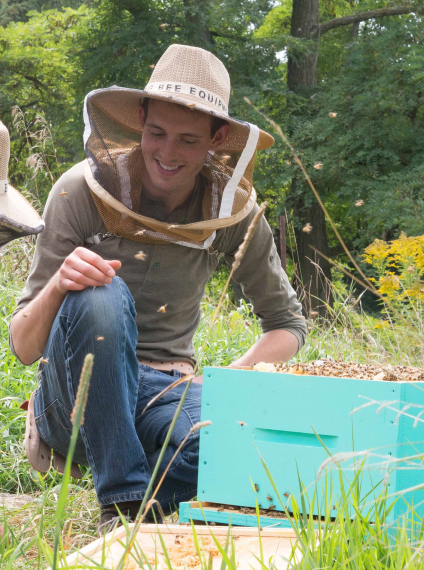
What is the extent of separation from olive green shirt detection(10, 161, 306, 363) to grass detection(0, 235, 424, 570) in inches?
15.3

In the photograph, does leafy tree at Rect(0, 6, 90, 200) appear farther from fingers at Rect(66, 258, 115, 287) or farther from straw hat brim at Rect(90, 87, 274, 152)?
fingers at Rect(66, 258, 115, 287)

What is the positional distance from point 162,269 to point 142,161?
434 millimetres

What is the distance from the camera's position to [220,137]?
2498 mm

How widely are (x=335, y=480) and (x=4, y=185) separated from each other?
1.25 m

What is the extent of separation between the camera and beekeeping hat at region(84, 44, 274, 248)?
2.28 metres

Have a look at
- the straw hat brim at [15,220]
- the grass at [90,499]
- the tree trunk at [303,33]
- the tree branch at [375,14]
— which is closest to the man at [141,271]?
the straw hat brim at [15,220]

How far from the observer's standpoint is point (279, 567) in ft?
4.21

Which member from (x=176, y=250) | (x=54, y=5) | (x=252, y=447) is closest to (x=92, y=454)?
(x=252, y=447)

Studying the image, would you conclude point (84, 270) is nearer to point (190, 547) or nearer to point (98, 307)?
point (98, 307)

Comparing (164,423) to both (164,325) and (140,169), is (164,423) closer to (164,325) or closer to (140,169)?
(164,325)

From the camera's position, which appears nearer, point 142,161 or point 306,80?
point 142,161

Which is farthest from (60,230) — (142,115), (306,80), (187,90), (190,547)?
(306,80)

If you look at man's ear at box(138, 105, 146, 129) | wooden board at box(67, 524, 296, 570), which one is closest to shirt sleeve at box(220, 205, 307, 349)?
man's ear at box(138, 105, 146, 129)

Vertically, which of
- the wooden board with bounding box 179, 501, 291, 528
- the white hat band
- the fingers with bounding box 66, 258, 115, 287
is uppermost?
the white hat band
